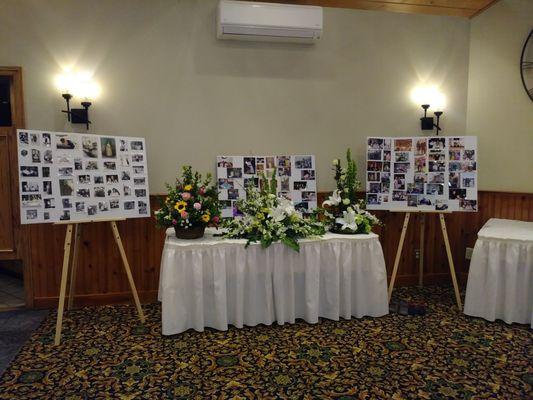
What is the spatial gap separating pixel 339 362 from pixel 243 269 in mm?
996

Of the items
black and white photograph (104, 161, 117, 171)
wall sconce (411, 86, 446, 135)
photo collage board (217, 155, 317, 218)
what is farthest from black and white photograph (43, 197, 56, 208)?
wall sconce (411, 86, 446, 135)

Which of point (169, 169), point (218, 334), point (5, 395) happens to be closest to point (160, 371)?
point (218, 334)

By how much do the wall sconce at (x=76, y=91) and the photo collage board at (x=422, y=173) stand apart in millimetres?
2745

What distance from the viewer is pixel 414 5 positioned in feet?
13.4

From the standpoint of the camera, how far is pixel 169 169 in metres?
3.85

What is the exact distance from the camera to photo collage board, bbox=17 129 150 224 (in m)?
2.94

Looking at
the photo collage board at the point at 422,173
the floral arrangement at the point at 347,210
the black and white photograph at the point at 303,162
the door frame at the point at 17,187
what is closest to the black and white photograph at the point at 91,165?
the door frame at the point at 17,187

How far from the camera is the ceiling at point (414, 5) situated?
13.1 feet

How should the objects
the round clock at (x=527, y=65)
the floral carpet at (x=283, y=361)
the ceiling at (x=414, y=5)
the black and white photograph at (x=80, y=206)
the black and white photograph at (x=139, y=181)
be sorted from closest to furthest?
1. the floral carpet at (x=283, y=361)
2. the black and white photograph at (x=80, y=206)
3. the black and white photograph at (x=139, y=181)
4. the round clock at (x=527, y=65)
5. the ceiling at (x=414, y=5)

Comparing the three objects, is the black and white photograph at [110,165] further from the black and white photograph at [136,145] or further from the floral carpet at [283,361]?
the floral carpet at [283,361]

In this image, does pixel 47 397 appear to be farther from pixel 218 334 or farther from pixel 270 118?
pixel 270 118

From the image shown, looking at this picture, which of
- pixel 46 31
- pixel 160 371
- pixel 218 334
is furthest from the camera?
pixel 46 31

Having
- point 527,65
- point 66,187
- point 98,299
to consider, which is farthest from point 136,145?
point 527,65

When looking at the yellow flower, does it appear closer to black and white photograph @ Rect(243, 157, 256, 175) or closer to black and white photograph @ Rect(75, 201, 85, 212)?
black and white photograph @ Rect(75, 201, 85, 212)
